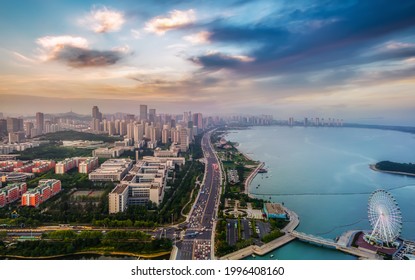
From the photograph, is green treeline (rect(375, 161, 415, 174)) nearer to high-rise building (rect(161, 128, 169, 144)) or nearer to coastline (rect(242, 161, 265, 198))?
coastline (rect(242, 161, 265, 198))

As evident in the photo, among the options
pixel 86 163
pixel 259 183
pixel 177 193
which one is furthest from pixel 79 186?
pixel 259 183

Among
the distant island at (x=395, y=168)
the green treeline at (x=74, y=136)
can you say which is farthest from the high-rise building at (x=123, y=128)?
the distant island at (x=395, y=168)

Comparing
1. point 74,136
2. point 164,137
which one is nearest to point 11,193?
point 74,136

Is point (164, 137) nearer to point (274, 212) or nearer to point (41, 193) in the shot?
point (41, 193)

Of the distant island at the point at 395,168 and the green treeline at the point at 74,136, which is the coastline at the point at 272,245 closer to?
the distant island at the point at 395,168

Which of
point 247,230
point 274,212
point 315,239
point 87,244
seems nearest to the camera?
point 87,244
